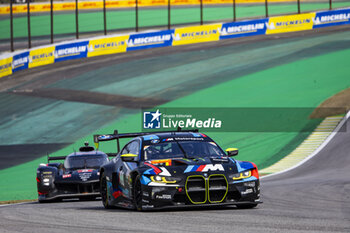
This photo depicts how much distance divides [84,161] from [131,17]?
213ft

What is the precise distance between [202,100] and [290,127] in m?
7.90

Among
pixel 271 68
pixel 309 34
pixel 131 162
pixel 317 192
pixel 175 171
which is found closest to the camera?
pixel 175 171

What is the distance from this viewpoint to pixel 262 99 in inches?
1492

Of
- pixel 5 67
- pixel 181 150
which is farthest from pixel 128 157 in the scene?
pixel 5 67

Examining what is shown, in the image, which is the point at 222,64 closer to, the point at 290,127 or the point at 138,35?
the point at 138,35

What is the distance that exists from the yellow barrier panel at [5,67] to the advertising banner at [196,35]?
1549 cm

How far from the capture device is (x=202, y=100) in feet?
127

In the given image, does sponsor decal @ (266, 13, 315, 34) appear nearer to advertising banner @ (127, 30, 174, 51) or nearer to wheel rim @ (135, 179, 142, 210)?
advertising banner @ (127, 30, 174, 51)

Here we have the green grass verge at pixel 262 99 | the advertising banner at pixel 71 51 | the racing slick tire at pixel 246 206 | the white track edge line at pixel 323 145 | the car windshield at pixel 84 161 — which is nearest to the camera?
the racing slick tire at pixel 246 206

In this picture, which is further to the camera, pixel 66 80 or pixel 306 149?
pixel 66 80

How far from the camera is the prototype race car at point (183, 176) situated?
10.9 meters

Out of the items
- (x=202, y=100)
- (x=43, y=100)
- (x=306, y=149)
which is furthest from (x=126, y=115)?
(x=306, y=149)

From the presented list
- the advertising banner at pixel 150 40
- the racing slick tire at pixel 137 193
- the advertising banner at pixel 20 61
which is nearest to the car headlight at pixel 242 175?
the racing slick tire at pixel 137 193

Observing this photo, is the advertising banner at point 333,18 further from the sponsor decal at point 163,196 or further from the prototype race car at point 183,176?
the sponsor decal at point 163,196
